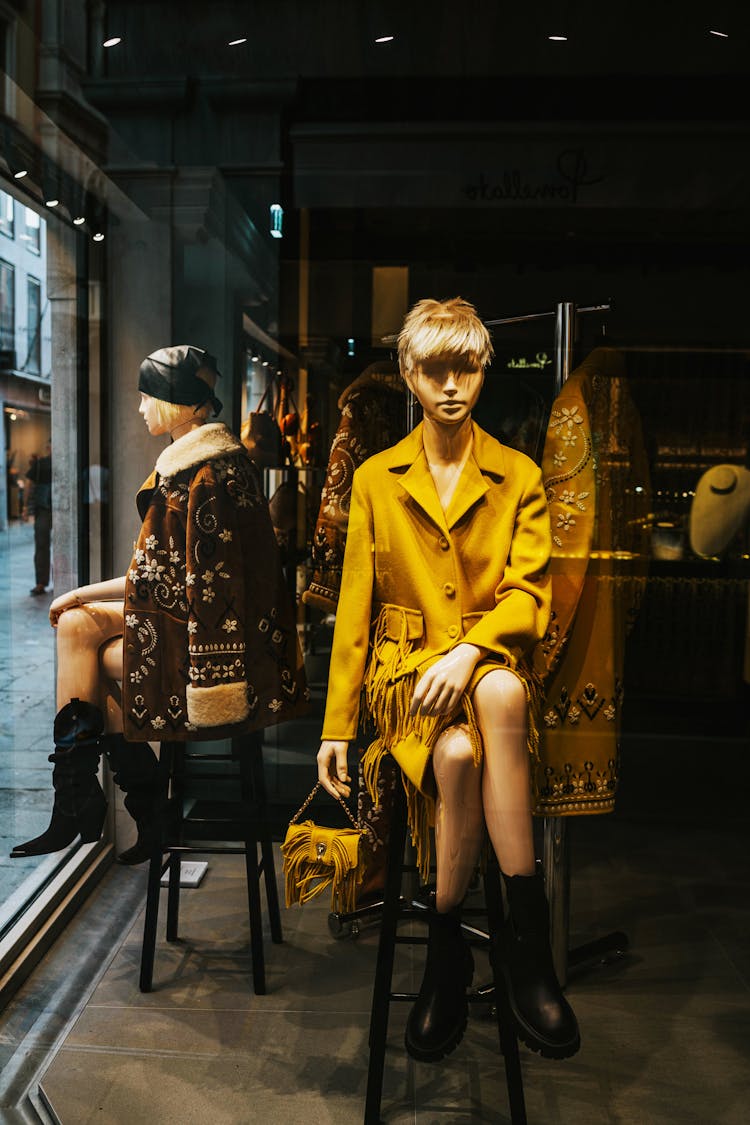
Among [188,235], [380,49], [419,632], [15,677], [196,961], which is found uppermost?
[380,49]

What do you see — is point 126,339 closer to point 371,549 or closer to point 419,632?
point 371,549

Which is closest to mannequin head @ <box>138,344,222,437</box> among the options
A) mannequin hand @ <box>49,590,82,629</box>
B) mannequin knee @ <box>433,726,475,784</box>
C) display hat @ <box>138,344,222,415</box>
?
display hat @ <box>138,344,222,415</box>

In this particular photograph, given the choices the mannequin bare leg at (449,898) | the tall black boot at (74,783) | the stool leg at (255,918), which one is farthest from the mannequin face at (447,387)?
the stool leg at (255,918)

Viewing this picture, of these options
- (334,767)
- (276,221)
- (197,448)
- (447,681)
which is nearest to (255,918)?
(334,767)

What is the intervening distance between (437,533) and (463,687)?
328mm

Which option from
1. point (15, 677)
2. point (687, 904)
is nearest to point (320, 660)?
point (15, 677)

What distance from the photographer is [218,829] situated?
2.73m

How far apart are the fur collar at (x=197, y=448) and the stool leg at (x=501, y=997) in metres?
1.18

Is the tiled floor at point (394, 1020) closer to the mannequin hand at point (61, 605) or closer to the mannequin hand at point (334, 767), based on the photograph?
the mannequin hand at point (334, 767)

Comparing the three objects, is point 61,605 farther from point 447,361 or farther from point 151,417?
point 447,361

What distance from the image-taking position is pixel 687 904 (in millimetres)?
2986

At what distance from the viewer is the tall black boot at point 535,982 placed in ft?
6.08

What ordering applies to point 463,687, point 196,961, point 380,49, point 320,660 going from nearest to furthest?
point 463,687, point 380,49, point 320,660, point 196,961

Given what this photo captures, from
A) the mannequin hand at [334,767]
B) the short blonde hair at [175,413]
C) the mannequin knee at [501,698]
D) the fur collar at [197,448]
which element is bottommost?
A: the mannequin hand at [334,767]
